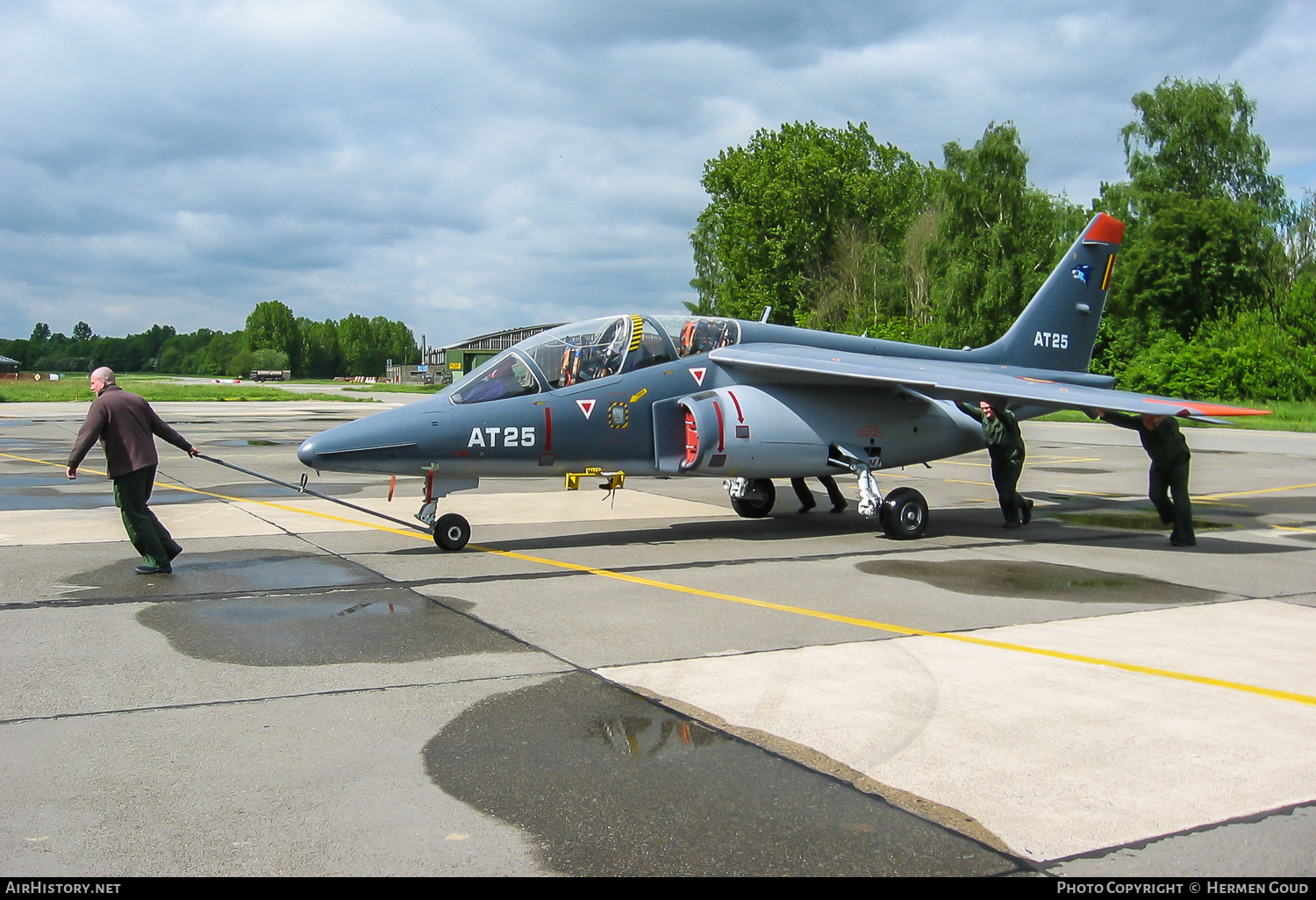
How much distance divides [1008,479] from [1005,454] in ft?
1.13

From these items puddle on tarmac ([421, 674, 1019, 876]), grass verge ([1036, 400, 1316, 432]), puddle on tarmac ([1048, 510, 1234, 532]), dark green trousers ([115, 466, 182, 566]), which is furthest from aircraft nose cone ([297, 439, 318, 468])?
grass verge ([1036, 400, 1316, 432])

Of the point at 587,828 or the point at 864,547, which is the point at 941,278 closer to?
the point at 864,547

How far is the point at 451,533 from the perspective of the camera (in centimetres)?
1039

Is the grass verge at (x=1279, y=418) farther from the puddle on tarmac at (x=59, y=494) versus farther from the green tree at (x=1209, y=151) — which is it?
the puddle on tarmac at (x=59, y=494)

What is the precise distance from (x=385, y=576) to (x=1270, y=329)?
49812mm

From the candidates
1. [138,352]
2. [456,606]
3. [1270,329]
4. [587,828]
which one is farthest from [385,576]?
[138,352]

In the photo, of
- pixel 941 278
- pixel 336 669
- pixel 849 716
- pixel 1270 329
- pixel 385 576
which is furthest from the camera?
pixel 941 278

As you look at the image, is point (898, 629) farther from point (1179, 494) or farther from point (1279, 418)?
point (1279, 418)

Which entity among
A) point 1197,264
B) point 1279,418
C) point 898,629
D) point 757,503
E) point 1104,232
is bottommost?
point 898,629

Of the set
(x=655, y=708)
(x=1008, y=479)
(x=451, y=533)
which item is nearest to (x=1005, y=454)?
(x=1008, y=479)

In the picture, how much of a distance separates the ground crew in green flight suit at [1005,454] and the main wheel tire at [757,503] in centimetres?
291

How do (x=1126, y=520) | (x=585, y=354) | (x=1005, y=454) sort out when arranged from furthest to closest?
(x=1126, y=520), (x=1005, y=454), (x=585, y=354)

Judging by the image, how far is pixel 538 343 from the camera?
11000 mm

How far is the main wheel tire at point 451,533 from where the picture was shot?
1034 cm
